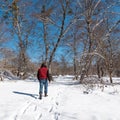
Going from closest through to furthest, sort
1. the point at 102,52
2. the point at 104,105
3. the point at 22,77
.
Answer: the point at 104,105 < the point at 102,52 < the point at 22,77

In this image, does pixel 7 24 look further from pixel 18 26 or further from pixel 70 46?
pixel 70 46

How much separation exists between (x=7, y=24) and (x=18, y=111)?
25.2 m

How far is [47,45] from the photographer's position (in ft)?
114

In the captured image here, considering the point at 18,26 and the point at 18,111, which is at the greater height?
the point at 18,26

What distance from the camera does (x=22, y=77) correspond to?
39.1 m

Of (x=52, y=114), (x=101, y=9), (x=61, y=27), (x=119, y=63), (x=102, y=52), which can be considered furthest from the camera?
(x=119, y=63)

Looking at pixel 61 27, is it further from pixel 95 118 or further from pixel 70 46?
pixel 95 118

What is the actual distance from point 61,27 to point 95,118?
71.8 feet

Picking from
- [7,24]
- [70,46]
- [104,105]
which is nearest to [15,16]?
[7,24]

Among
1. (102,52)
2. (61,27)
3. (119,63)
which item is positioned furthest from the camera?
(119,63)

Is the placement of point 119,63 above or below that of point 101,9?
below

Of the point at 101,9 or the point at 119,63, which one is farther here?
the point at 119,63

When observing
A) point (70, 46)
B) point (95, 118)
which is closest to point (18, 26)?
point (70, 46)

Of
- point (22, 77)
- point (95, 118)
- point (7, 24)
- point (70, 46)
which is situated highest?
point (7, 24)
